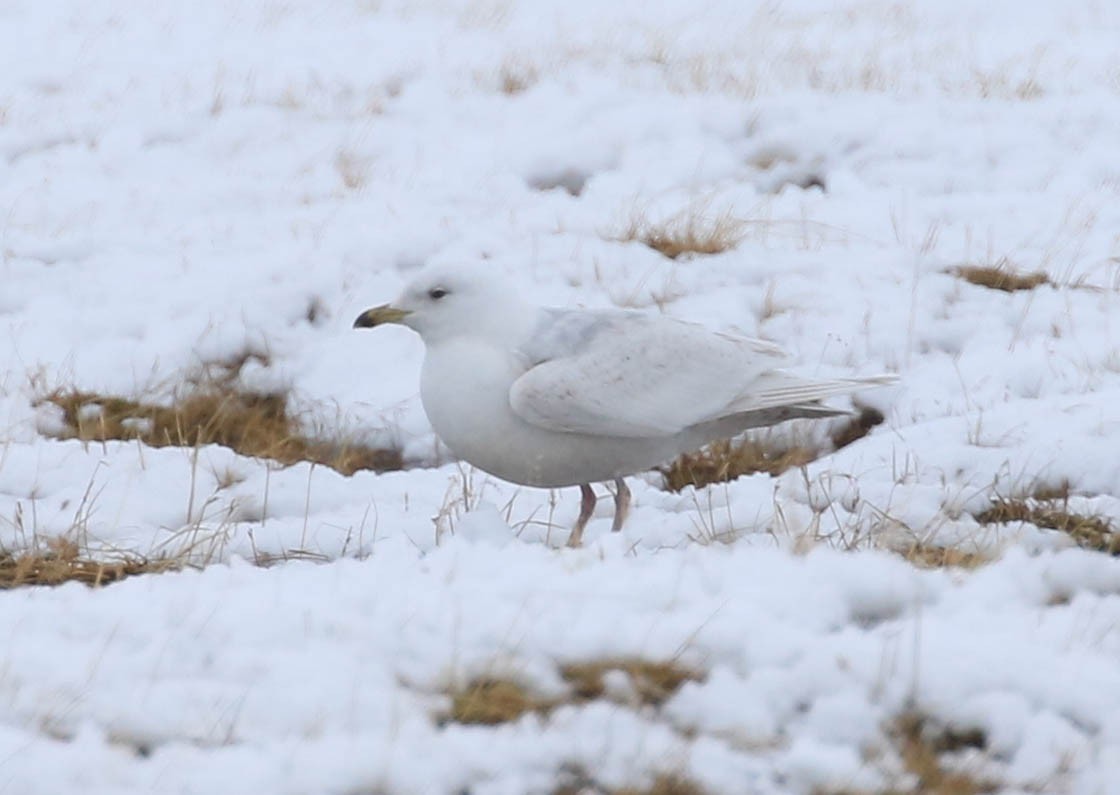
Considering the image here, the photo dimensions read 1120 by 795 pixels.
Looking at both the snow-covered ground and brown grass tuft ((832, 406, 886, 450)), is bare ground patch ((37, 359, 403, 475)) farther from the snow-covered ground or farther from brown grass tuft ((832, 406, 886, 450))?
brown grass tuft ((832, 406, 886, 450))

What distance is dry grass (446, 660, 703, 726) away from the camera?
131 inches

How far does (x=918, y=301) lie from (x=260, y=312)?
3.17 metres

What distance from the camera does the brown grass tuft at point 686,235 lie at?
328 inches

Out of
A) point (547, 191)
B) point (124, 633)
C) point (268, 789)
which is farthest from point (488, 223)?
point (268, 789)

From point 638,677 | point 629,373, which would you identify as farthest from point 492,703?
point 629,373

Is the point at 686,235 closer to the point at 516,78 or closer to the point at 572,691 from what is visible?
the point at 516,78

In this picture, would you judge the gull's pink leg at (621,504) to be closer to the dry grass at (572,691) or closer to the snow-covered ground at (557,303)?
the snow-covered ground at (557,303)

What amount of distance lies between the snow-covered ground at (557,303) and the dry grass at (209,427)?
115 millimetres

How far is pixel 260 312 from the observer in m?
7.57

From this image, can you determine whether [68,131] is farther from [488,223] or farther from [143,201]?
[488,223]

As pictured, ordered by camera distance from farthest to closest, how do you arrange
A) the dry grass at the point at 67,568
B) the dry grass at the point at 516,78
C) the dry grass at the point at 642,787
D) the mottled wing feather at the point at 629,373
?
1. the dry grass at the point at 516,78
2. the mottled wing feather at the point at 629,373
3. the dry grass at the point at 67,568
4. the dry grass at the point at 642,787

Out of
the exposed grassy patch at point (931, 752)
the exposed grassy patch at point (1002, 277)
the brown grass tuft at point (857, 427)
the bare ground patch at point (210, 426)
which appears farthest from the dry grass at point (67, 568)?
the exposed grassy patch at point (1002, 277)

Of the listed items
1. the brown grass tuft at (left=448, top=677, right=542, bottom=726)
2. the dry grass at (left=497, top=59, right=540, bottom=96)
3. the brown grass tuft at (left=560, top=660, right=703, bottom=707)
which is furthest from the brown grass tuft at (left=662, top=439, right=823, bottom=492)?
the dry grass at (left=497, top=59, right=540, bottom=96)

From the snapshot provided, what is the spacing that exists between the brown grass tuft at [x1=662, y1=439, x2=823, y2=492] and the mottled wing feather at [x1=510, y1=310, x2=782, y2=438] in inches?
34.0
